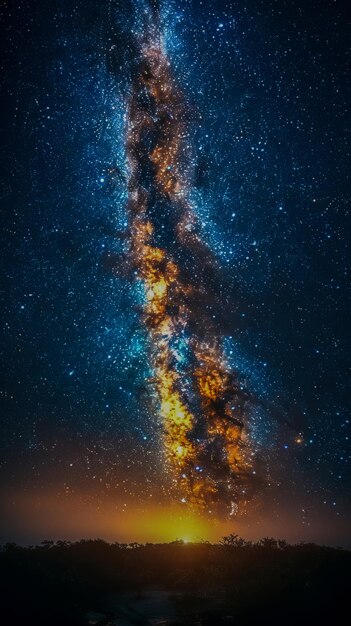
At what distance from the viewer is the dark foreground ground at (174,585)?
849 cm

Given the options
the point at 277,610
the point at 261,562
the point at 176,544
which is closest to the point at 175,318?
the point at 261,562

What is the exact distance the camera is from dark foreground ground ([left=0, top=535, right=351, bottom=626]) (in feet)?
27.9

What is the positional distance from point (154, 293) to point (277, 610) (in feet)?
37.7

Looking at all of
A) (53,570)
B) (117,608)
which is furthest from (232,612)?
(53,570)

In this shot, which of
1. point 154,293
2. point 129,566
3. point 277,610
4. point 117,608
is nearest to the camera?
point 277,610

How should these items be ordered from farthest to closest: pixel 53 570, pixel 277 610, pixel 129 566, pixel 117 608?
pixel 129 566, pixel 53 570, pixel 117 608, pixel 277 610

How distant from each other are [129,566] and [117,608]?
17.5 feet

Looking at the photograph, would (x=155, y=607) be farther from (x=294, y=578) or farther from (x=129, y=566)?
(x=129, y=566)

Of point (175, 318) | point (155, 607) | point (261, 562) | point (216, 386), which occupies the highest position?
point (175, 318)

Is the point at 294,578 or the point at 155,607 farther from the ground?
the point at 294,578

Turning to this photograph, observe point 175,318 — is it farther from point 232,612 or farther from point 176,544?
point 176,544

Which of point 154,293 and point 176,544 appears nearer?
point 154,293

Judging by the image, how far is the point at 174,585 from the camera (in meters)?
13.3

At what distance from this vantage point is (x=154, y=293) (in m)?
16.1
